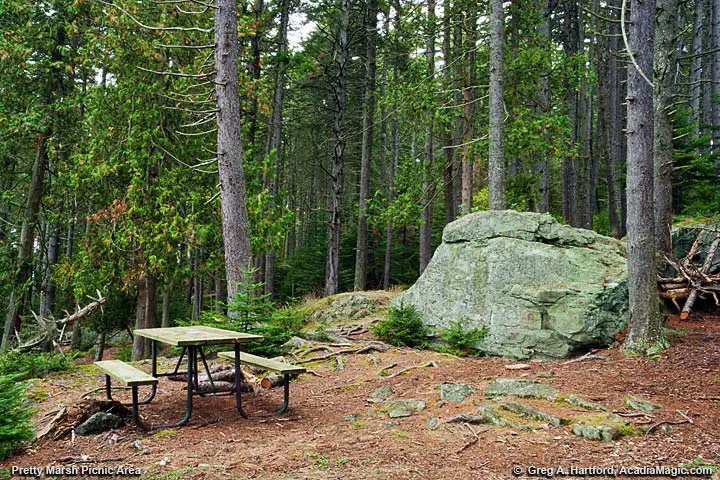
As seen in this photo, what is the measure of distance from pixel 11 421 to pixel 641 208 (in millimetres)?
7524

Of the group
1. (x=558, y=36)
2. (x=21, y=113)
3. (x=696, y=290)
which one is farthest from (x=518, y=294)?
(x=558, y=36)

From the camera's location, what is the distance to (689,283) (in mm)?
9414

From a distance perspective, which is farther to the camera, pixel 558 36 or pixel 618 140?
pixel 558 36

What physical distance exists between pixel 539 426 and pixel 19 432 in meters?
4.44

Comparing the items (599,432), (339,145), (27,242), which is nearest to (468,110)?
(339,145)

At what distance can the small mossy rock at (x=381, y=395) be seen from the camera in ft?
19.4

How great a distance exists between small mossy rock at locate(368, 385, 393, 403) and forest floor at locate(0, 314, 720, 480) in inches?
3.8

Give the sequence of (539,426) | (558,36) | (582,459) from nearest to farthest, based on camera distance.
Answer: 1. (582,459)
2. (539,426)
3. (558,36)

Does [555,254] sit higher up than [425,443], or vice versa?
[555,254]

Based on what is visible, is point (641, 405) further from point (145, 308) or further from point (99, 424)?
point (145, 308)

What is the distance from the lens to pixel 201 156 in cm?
1198

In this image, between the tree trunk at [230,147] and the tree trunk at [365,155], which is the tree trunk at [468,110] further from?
the tree trunk at [230,147]

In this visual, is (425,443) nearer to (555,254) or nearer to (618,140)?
(555,254)

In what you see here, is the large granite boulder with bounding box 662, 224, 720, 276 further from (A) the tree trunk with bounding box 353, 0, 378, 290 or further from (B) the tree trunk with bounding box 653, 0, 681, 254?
(A) the tree trunk with bounding box 353, 0, 378, 290
